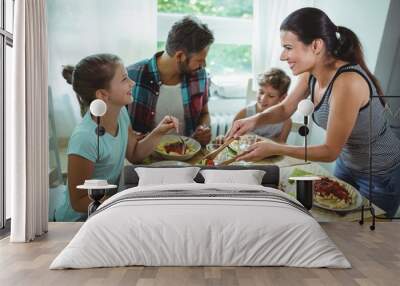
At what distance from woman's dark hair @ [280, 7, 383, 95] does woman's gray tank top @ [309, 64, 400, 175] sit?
0.11m

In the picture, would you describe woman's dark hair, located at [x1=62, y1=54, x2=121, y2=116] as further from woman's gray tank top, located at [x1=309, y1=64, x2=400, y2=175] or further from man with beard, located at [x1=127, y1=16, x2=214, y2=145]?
woman's gray tank top, located at [x1=309, y1=64, x2=400, y2=175]

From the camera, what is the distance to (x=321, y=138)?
6914mm

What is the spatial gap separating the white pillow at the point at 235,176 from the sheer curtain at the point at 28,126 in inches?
75.4

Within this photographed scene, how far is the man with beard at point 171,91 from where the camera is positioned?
22.8 feet

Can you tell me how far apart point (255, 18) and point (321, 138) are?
69.4 inches

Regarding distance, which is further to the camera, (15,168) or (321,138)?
(321,138)

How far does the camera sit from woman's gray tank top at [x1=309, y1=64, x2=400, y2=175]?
682 centimetres

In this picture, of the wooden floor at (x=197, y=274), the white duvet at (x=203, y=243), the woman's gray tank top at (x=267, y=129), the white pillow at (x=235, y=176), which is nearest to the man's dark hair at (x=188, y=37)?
the woman's gray tank top at (x=267, y=129)

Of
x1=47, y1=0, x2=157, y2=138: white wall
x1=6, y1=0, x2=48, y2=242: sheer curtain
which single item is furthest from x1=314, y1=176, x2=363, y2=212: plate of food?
x1=6, y1=0, x2=48, y2=242: sheer curtain

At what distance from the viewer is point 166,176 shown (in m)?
6.36

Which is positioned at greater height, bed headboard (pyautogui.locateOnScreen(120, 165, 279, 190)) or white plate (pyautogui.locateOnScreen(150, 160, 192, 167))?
white plate (pyautogui.locateOnScreen(150, 160, 192, 167))

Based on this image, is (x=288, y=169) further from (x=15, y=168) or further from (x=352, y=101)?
(x=15, y=168)

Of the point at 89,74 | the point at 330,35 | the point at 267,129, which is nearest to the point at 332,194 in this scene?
the point at 267,129

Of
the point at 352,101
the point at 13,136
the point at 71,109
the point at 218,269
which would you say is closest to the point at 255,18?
the point at 352,101
